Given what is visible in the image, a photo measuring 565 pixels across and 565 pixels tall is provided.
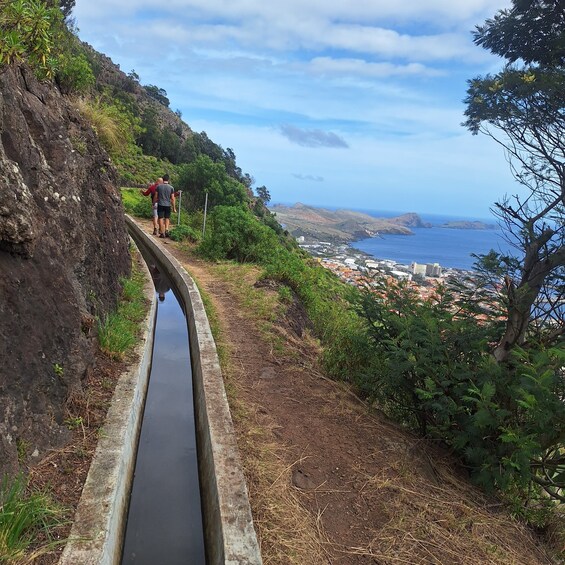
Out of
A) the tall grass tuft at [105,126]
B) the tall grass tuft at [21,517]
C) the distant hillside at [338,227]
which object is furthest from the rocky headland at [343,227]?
the tall grass tuft at [21,517]

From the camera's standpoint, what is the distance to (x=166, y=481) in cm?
391

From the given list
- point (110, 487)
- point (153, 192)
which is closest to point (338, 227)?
point (153, 192)

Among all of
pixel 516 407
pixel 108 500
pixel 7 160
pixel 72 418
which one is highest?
pixel 7 160

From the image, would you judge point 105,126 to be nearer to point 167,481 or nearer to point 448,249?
point 167,481

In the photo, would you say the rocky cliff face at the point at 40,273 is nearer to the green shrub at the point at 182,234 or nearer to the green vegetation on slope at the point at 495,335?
the green vegetation on slope at the point at 495,335

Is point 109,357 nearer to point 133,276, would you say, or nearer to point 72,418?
point 72,418

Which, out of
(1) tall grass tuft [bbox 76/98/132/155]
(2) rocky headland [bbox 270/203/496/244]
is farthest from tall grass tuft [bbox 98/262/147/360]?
(2) rocky headland [bbox 270/203/496/244]

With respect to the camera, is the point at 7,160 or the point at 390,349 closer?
the point at 7,160

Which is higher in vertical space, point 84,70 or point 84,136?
point 84,70

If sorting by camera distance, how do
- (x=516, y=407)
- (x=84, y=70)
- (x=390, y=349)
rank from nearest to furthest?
(x=516, y=407), (x=390, y=349), (x=84, y=70)

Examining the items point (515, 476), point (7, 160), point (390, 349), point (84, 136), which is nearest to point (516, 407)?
point (515, 476)

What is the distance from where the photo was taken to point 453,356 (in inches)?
159

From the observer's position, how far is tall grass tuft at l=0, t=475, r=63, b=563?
2.26m

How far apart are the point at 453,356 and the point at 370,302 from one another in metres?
1.12
